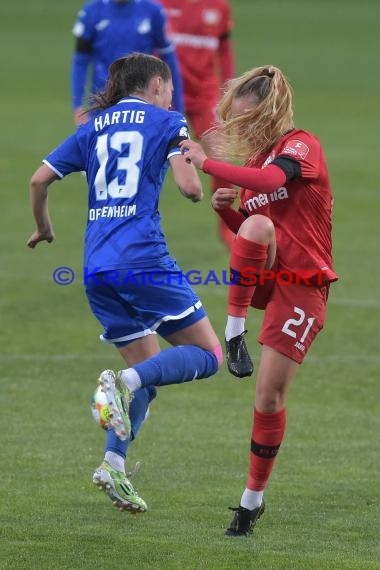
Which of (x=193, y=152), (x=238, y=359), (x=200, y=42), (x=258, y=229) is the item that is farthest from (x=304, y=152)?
(x=200, y=42)

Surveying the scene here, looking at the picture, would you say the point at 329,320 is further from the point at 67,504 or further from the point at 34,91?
the point at 34,91

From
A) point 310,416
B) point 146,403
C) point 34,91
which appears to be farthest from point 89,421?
point 34,91

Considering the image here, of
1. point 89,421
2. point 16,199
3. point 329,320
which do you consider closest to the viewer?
point 89,421

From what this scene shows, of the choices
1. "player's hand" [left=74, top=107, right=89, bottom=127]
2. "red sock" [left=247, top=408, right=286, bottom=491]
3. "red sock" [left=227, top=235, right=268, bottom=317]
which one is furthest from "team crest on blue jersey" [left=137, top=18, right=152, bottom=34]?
"red sock" [left=247, top=408, right=286, bottom=491]

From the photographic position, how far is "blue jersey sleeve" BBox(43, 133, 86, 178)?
21.3 ft

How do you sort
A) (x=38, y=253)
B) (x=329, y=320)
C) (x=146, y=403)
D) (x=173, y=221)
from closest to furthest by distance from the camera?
(x=146, y=403), (x=329, y=320), (x=38, y=253), (x=173, y=221)

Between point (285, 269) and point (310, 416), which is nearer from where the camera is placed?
point (285, 269)

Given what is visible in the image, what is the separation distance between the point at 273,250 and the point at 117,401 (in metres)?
1.06

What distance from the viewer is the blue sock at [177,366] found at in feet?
20.4

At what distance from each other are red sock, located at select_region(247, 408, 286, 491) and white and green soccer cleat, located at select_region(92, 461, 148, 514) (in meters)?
0.61

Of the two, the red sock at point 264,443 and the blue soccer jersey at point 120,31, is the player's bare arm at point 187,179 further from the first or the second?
the blue soccer jersey at point 120,31

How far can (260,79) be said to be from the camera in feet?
21.0

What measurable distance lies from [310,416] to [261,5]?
38085 millimetres

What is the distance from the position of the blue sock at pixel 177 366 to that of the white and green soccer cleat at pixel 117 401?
5.7 inches
